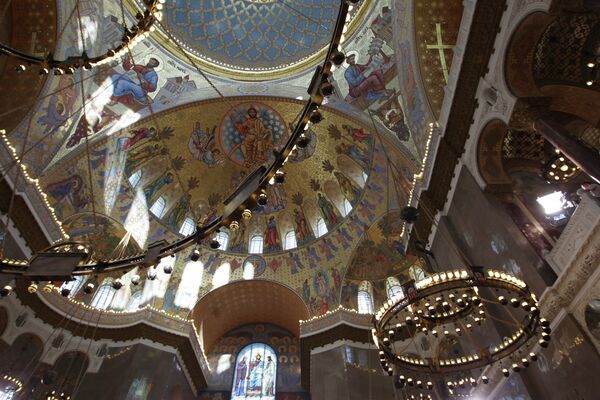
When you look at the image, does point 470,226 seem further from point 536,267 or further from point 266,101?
point 266,101

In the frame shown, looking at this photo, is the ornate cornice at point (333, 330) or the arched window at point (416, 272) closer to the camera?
the ornate cornice at point (333, 330)

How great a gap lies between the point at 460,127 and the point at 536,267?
4184 mm

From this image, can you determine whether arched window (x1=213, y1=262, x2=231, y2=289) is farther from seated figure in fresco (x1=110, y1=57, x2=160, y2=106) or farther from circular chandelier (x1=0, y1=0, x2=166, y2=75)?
circular chandelier (x1=0, y1=0, x2=166, y2=75)

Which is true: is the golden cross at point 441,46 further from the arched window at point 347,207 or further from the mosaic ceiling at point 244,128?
the arched window at point 347,207

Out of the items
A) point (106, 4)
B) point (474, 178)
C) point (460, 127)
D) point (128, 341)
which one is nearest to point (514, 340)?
point (474, 178)

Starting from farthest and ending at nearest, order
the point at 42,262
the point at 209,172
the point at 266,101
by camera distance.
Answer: the point at 209,172
the point at 266,101
the point at 42,262

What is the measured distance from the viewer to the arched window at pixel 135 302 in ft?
51.7

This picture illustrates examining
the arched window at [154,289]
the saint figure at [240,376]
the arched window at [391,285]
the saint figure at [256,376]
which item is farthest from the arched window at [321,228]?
the saint figure at [240,376]

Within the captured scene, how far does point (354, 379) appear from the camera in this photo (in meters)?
13.7

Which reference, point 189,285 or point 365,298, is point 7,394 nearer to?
point 189,285

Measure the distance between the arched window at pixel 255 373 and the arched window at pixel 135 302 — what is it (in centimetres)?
543

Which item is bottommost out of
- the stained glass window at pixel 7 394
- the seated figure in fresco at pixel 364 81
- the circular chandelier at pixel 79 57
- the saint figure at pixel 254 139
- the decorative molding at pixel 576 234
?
the stained glass window at pixel 7 394

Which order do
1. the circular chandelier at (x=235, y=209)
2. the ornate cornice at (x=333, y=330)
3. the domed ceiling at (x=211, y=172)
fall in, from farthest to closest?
the domed ceiling at (x=211, y=172) < the ornate cornice at (x=333, y=330) < the circular chandelier at (x=235, y=209)

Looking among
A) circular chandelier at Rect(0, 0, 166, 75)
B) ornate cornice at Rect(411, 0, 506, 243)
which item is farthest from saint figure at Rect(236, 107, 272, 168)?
circular chandelier at Rect(0, 0, 166, 75)
